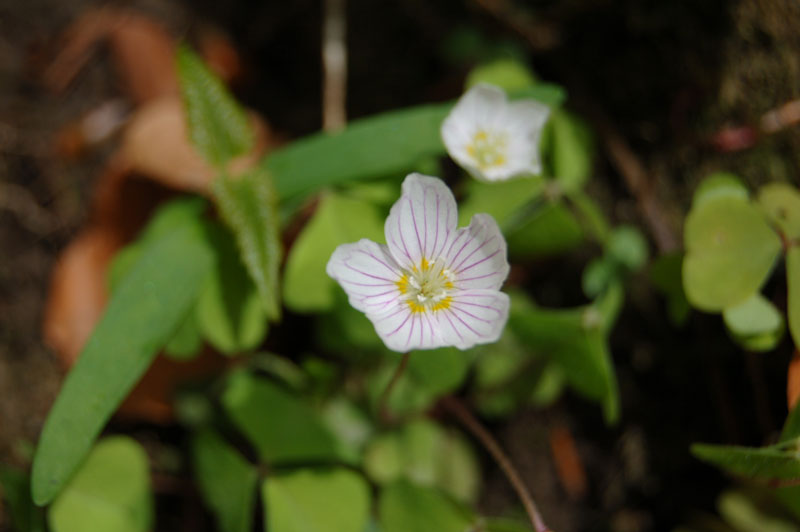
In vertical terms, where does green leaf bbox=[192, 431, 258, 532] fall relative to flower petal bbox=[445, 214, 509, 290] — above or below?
below

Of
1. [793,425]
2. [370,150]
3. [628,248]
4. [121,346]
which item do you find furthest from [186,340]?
[793,425]

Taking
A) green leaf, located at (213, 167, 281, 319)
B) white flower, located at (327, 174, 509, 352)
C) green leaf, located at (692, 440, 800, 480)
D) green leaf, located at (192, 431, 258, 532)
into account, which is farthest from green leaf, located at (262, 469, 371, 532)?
green leaf, located at (692, 440, 800, 480)

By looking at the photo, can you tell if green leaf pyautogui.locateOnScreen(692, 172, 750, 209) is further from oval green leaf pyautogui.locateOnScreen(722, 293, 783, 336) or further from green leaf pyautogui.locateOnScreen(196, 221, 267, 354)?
green leaf pyautogui.locateOnScreen(196, 221, 267, 354)

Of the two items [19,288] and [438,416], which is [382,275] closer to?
[438,416]

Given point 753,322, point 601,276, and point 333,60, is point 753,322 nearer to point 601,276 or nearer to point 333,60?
point 601,276

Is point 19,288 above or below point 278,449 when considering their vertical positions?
above

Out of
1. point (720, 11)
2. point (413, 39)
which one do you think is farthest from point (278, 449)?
point (720, 11)
